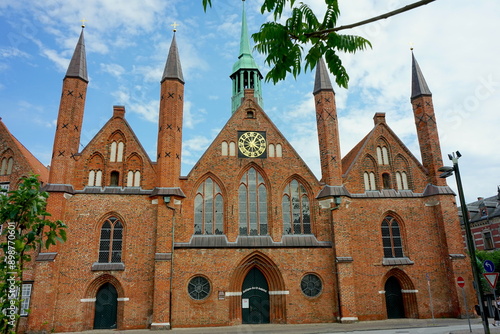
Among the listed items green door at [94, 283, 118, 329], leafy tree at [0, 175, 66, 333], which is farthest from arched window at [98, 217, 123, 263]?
leafy tree at [0, 175, 66, 333]

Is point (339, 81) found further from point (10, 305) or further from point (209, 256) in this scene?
point (209, 256)

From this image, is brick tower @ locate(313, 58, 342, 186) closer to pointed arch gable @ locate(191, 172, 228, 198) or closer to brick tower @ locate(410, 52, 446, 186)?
brick tower @ locate(410, 52, 446, 186)

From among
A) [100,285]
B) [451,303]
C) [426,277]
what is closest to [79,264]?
[100,285]

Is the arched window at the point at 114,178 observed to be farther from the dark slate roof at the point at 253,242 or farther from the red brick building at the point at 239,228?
the dark slate roof at the point at 253,242

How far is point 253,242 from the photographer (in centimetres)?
2458

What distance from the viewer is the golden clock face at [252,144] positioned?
26.8 meters

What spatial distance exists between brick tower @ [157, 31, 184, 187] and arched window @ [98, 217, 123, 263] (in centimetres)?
377

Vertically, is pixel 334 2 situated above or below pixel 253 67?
below

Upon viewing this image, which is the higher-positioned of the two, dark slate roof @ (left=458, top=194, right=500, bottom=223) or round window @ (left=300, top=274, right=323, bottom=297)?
dark slate roof @ (left=458, top=194, right=500, bottom=223)

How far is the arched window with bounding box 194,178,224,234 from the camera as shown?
2498 cm

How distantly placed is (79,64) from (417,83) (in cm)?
2551

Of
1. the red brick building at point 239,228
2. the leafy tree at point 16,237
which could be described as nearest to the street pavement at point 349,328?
the red brick building at point 239,228

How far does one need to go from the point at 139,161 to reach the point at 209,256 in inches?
319

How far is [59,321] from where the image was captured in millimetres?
21375
